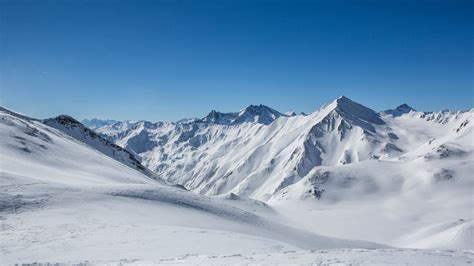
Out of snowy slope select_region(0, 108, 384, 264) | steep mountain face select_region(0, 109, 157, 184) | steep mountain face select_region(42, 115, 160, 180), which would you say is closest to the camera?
snowy slope select_region(0, 108, 384, 264)

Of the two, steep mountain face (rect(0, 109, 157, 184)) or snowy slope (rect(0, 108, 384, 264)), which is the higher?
steep mountain face (rect(0, 109, 157, 184))

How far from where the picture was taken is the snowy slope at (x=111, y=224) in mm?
23609

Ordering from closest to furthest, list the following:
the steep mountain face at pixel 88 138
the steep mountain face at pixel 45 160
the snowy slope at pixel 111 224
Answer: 1. the snowy slope at pixel 111 224
2. the steep mountain face at pixel 45 160
3. the steep mountain face at pixel 88 138

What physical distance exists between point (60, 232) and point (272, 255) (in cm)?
1528

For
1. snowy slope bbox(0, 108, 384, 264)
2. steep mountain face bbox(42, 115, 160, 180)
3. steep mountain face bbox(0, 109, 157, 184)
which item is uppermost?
steep mountain face bbox(42, 115, 160, 180)

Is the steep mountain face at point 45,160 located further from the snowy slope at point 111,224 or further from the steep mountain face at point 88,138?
the steep mountain face at point 88,138

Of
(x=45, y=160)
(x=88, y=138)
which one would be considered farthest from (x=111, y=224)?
(x=88, y=138)

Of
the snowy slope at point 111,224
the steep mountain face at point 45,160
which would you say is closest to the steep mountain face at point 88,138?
the steep mountain face at point 45,160

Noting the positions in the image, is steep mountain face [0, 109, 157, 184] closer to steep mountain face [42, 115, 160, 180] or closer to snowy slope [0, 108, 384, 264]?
snowy slope [0, 108, 384, 264]

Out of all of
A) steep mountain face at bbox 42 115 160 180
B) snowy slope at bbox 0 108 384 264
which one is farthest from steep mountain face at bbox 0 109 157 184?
steep mountain face at bbox 42 115 160 180

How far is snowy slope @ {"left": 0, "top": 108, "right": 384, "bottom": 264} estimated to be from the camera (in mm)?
23609

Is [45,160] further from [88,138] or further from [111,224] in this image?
[88,138]

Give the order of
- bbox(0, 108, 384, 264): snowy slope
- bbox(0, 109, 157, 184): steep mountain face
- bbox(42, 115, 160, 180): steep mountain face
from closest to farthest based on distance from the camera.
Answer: bbox(0, 108, 384, 264): snowy slope < bbox(0, 109, 157, 184): steep mountain face < bbox(42, 115, 160, 180): steep mountain face

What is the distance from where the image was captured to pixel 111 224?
1172 inches
